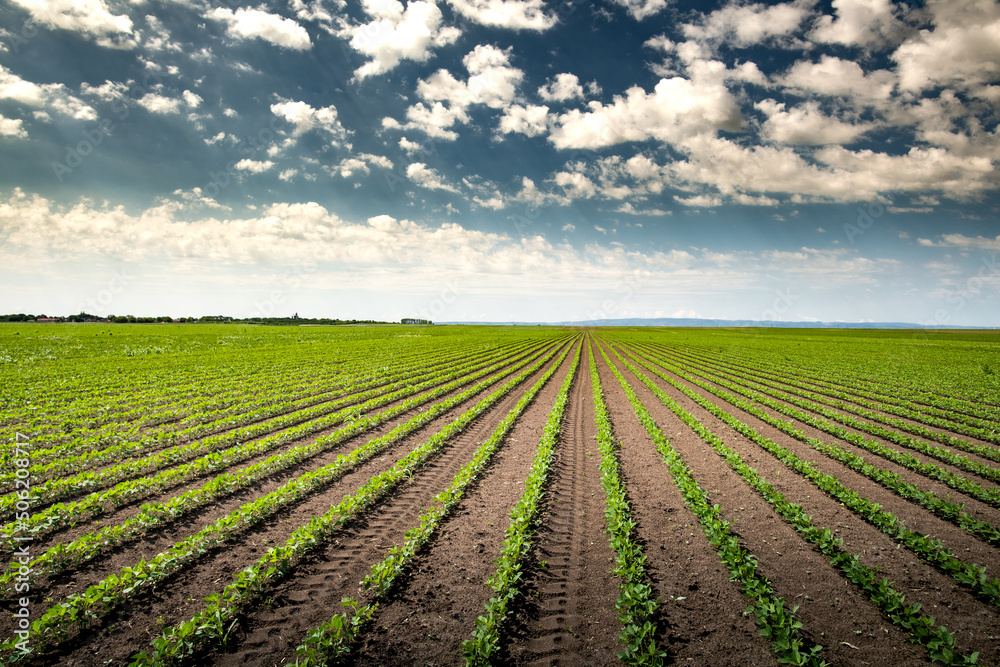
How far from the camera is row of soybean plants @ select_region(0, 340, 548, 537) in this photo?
803cm

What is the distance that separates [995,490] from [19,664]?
18557mm

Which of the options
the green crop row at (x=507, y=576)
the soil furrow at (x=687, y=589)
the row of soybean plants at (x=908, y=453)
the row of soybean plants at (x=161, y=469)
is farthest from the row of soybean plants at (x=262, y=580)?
the row of soybean plants at (x=908, y=453)

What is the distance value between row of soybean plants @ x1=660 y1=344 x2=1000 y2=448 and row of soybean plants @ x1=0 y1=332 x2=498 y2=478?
82.1ft

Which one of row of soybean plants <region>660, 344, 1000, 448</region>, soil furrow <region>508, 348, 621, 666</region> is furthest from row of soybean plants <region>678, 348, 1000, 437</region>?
soil furrow <region>508, 348, 621, 666</region>

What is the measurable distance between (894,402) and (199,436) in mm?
31497

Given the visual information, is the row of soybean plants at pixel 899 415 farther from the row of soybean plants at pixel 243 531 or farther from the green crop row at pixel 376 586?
the row of soybean plants at pixel 243 531

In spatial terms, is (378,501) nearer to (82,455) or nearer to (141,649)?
(141,649)

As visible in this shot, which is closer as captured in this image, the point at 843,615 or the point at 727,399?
the point at 843,615

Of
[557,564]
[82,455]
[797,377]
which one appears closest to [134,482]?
[82,455]

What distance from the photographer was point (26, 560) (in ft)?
21.8

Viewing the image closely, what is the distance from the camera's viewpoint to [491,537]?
26.1ft

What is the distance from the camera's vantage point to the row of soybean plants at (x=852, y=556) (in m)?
5.11

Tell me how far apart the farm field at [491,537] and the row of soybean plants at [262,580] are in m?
0.04

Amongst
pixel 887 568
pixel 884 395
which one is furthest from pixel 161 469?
pixel 884 395
